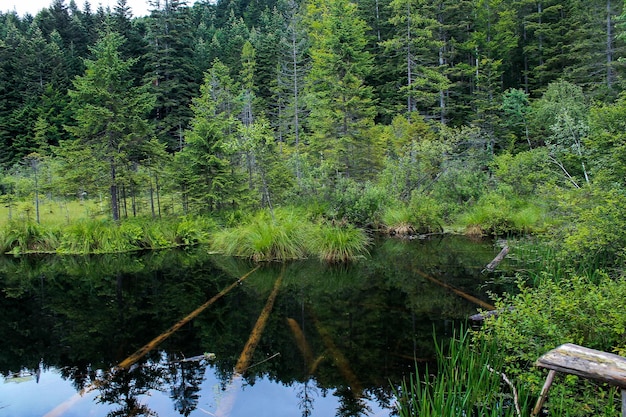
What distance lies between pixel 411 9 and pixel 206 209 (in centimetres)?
2380

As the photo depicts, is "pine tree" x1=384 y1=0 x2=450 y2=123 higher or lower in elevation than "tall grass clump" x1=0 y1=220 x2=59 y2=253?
higher

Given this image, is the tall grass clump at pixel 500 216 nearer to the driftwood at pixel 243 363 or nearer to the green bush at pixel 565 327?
the driftwood at pixel 243 363

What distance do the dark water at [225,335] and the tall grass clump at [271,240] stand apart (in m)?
0.69

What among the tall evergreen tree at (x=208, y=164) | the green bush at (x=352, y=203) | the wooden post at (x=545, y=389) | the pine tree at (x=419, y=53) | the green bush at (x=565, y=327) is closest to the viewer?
the wooden post at (x=545, y=389)

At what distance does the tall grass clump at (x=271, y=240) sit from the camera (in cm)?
1255

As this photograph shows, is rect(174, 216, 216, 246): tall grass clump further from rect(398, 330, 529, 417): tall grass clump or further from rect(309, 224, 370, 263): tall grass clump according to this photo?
rect(398, 330, 529, 417): tall grass clump

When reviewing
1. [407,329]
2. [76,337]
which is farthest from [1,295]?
[407,329]

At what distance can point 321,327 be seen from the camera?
23.2 feet

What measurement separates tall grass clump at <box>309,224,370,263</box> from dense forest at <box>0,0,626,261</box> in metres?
2.38

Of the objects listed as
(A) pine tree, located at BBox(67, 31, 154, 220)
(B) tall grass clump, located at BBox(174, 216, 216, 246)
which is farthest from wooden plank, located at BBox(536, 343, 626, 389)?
(A) pine tree, located at BBox(67, 31, 154, 220)

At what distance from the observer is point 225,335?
6883 mm

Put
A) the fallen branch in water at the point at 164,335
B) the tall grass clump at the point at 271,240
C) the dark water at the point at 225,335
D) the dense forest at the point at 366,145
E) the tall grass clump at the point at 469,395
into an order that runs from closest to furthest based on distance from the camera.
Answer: the tall grass clump at the point at 469,395 < the dark water at the point at 225,335 < the fallen branch in water at the point at 164,335 < the dense forest at the point at 366,145 < the tall grass clump at the point at 271,240

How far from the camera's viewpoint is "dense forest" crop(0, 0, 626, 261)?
15.4m

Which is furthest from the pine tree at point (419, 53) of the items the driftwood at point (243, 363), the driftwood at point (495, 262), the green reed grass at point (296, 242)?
the driftwood at point (243, 363)
